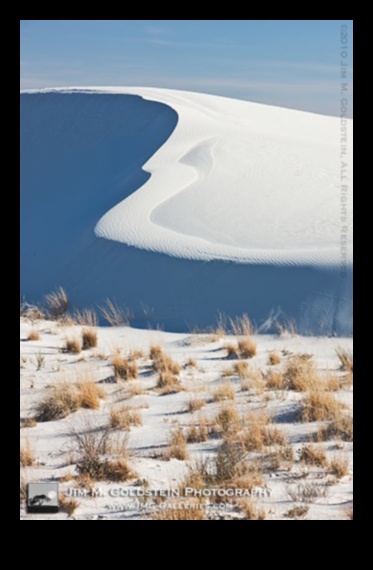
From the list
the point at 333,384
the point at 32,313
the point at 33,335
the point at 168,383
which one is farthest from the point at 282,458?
the point at 32,313

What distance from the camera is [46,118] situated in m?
26.1

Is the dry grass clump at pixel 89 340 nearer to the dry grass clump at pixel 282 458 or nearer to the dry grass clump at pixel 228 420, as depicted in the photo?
the dry grass clump at pixel 228 420

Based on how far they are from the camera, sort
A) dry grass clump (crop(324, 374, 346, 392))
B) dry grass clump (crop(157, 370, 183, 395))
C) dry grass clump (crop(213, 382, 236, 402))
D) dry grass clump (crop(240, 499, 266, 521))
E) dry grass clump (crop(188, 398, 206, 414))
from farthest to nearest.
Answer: dry grass clump (crop(157, 370, 183, 395))
dry grass clump (crop(324, 374, 346, 392))
dry grass clump (crop(213, 382, 236, 402))
dry grass clump (crop(188, 398, 206, 414))
dry grass clump (crop(240, 499, 266, 521))

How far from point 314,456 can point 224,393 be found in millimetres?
1826

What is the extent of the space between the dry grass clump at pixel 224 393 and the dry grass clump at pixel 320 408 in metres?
0.76

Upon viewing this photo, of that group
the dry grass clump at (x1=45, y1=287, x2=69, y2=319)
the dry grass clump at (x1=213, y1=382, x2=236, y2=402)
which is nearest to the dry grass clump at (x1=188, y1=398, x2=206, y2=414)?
the dry grass clump at (x1=213, y1=382, x2=236, y2=402)

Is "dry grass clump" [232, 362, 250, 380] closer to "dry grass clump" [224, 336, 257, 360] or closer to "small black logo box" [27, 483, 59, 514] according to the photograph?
"dry grass clump" [224, 336, 257, 360]

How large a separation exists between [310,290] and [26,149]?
1371 cm

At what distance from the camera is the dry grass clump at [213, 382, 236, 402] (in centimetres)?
809

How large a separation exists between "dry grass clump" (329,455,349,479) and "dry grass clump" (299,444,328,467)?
0.08 meters

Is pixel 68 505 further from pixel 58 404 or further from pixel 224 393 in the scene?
pixel 224 393

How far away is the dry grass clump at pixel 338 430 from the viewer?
693 centimetres

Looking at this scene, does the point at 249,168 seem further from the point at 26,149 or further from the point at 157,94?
the point at 157,94
